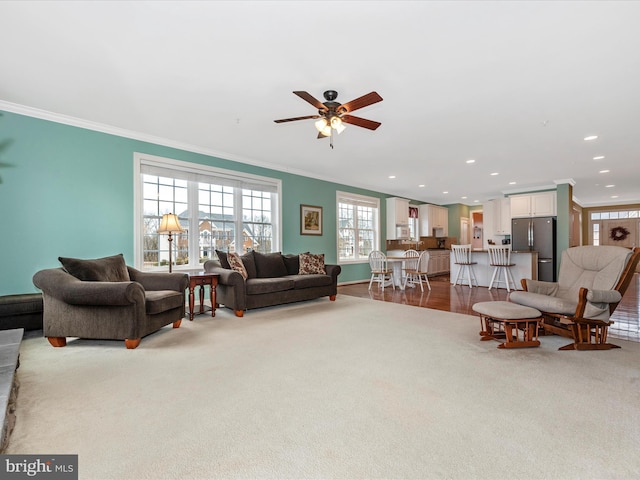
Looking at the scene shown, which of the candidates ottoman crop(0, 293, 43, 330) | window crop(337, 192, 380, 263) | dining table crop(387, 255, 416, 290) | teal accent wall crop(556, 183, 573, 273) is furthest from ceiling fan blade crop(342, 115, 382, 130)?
teal accent wall crop(556, 183, 573, 273)

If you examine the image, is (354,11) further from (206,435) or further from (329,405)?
(206,435)

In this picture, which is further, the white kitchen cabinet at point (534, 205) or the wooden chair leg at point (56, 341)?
the white kitchen cabinet at point (534, 205)

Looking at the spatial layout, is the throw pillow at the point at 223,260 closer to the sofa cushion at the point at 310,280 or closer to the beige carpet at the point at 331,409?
the sofa cushion at the point at 310,280

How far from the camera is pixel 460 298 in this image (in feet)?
18.6

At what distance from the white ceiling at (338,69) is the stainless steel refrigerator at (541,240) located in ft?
10.2

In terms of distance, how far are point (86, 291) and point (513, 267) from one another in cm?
771

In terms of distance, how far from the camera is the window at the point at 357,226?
7.80 metres

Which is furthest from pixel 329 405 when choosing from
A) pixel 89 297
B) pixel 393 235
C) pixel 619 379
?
pixel 393 235

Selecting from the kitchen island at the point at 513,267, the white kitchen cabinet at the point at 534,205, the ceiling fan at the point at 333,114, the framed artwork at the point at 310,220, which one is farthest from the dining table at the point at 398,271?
the ceiling fan at the point at 333,114

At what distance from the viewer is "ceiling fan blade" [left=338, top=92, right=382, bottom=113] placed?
259 centimetres

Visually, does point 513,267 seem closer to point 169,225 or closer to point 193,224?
point 193,224

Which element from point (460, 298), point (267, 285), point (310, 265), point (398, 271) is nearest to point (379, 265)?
point (398, 271)

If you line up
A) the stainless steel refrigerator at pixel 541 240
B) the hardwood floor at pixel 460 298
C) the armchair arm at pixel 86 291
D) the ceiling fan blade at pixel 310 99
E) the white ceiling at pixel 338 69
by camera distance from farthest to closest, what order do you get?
the stainless steel refrigerator at pixel 541 240
the hardwood floor at pixel 460 298
the armchair arm at pixel 86 291
the ceiling fan blade at pixel 310 99
the white ceiling at pixel 338 69

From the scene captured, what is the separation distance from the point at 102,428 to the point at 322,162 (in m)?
5.06
